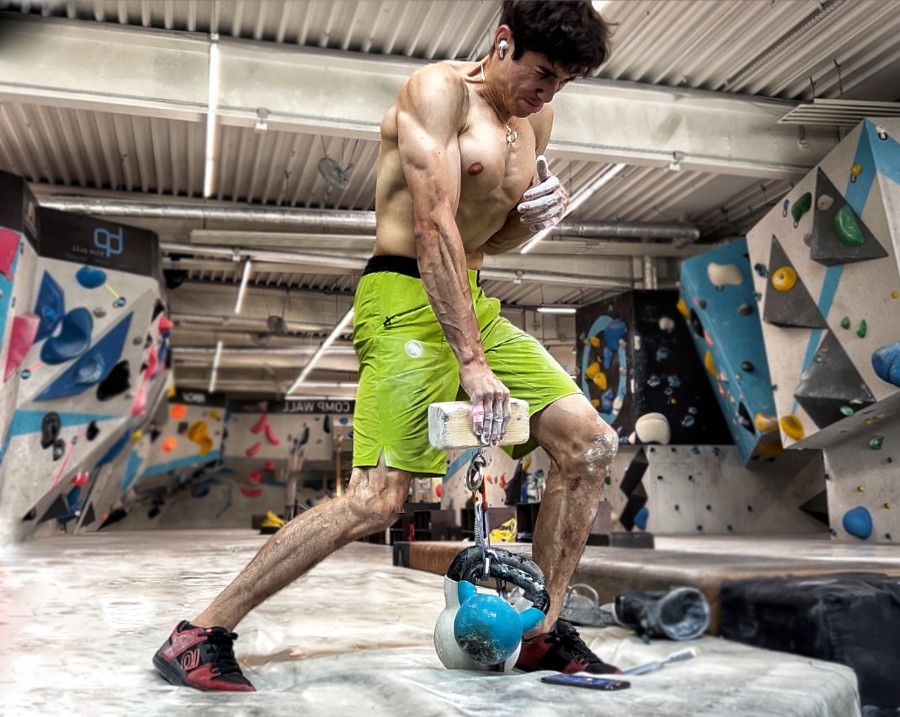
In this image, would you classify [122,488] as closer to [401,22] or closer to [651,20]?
[401,22]

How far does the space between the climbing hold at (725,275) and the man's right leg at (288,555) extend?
7348 millimetres

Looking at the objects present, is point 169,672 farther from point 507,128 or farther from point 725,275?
point 725,275

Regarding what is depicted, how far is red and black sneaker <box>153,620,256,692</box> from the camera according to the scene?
1501 millimetres

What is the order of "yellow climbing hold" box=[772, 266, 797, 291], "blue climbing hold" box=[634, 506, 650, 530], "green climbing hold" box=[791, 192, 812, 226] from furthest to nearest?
"blue climbing hold" box=[634, 506, 650, 530], "yellow climbing hold" box=[772, 266, 797, 291], "green climbing hold" box=[791, 192, 812, 226]

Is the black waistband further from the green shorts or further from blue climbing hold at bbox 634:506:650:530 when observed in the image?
blue climbing hold at bbox 634:506:650:530

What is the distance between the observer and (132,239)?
A: 29.6ft

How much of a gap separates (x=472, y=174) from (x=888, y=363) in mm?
4967

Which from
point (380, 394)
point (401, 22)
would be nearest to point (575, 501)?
point (380, 394)

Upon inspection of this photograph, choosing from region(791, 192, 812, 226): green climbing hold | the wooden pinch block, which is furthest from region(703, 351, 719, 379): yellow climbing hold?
the wooden pinch block

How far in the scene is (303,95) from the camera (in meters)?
5.93

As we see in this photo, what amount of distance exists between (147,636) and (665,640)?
50.1 inches

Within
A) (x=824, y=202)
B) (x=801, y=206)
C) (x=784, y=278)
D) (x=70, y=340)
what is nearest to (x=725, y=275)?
(x=784, y=278)

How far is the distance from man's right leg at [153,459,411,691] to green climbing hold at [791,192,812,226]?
6.03m

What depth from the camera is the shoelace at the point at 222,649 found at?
5.02ft
